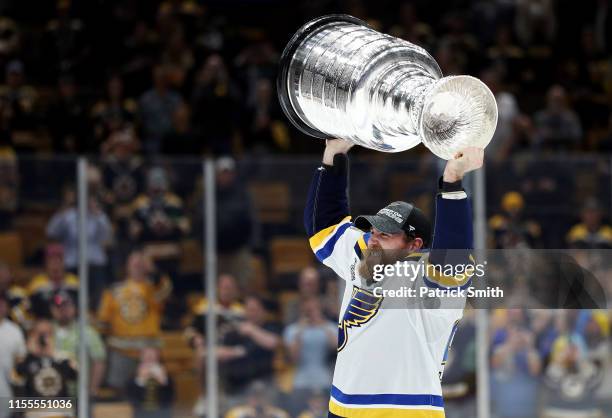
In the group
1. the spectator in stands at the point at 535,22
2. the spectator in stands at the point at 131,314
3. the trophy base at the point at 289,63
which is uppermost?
the spectator in stands at the point at 535,22

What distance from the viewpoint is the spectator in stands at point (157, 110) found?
29.2 ft

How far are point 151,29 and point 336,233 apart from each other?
6620 mm

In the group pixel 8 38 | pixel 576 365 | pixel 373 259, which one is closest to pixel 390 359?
pixel 373 259

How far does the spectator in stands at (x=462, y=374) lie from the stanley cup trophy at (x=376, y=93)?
340 cm

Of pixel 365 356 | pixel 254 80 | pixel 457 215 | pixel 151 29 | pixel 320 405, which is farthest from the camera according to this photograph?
pixel 151 29

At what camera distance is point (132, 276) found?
7203 millimetres

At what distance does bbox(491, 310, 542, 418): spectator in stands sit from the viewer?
715cm

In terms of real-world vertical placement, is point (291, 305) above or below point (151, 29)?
below

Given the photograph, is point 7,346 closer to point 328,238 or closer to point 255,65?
point 328,238

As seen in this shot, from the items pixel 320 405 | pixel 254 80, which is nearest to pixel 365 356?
pixel 320 405

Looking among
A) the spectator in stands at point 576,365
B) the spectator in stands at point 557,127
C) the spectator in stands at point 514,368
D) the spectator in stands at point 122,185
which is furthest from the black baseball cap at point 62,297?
the spectator in stands at point 557,127

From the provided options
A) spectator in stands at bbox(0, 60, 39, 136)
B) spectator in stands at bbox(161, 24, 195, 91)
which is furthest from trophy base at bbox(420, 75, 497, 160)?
spectator in stands at bbox(161, 24, 195, 91)

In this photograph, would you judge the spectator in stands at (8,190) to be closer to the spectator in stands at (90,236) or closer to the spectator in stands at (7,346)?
the spectator in stands at (90,236)

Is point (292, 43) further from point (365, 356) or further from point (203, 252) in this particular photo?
point (203, 252)
